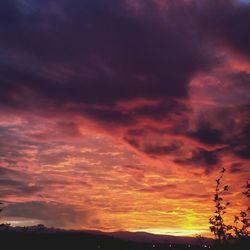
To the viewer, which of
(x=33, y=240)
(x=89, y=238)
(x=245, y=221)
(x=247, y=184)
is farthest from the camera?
(x=89, y=238)

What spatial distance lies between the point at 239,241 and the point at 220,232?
118 inches

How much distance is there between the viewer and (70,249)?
56.2m

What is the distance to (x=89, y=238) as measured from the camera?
7819cm

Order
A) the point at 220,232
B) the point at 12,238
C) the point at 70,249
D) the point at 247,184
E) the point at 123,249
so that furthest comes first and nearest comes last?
the point at 123,249
the point at 70,249
the point at 12,238
the point at 220,232
the point at 247,184

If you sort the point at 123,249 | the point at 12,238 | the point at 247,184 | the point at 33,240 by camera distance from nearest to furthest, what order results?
the point at 247,184 < the point at 12,238 < the point at 33,240 < the point at 123,249

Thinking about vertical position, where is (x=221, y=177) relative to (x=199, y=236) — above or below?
above

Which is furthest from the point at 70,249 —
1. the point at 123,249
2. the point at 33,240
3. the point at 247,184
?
the point at 247,184

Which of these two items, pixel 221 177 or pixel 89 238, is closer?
pixel 221 177

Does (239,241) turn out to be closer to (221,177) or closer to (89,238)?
(221,177)

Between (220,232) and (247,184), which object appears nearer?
(247,184)

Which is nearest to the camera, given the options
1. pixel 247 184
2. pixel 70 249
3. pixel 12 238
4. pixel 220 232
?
pixel 247 184

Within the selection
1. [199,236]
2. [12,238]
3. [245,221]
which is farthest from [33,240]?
[245,221]

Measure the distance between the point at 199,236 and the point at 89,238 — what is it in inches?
1389

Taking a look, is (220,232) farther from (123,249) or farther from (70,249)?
(123,249)
